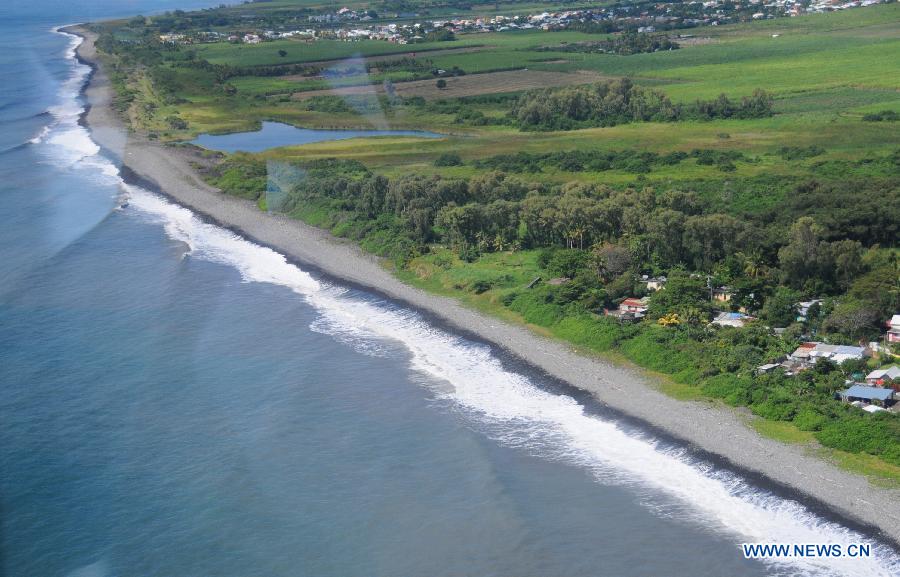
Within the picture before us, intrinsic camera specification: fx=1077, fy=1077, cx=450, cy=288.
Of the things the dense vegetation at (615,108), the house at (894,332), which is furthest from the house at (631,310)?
the dense vegetation at (615,108)

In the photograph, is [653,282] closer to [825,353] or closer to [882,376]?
[825,353]

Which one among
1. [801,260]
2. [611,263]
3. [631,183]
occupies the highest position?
[801,260]

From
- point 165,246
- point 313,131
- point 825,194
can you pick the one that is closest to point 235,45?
point 313,131

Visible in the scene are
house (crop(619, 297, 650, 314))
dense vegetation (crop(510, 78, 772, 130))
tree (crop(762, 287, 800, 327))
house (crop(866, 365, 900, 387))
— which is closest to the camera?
house (crop(866, 365, 900, 387))

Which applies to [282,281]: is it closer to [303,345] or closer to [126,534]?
[303,345]

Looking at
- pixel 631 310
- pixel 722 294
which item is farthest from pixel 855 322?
pixel 631 310

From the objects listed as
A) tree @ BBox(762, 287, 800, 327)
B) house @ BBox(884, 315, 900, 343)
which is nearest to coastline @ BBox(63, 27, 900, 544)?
tree @ BBox(762, 287, 800, 327)

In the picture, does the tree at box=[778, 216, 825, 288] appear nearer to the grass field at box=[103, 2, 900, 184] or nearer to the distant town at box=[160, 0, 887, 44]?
the grass field at box=[103, 2, 900, 184]
